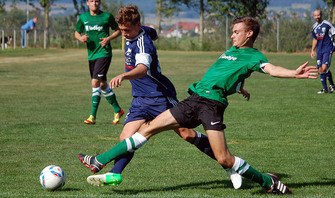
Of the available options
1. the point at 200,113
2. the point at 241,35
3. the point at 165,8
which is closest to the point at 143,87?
the point at 200,113

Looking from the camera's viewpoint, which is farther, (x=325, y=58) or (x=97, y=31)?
(x=325, y=58)

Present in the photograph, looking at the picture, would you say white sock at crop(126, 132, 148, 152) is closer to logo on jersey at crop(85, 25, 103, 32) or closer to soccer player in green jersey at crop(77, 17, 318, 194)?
soccer player in green jersey at crop(77, 17, 318, 194)

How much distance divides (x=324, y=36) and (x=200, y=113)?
1470 centimetres

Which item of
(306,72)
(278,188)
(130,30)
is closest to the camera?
(306,72)

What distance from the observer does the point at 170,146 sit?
11.6 m

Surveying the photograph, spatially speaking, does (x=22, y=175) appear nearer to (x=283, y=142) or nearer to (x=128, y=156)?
(x=128, y=156)

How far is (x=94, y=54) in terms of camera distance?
47.9 feet

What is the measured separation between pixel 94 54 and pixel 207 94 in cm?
691

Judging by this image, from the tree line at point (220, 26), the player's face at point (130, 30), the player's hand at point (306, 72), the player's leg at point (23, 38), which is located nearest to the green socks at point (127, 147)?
the player's face at point (130, 30)

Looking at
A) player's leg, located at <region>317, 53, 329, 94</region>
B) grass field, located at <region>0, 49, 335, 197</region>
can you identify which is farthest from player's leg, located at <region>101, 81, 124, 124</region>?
player's leg, located at <region>317, 53, 329, 94</region>

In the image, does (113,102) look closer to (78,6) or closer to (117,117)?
(117,117)

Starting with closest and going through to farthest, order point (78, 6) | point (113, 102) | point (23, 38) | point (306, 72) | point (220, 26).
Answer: point (306, 72) < point (113, 102) < point (220, 26) < point (23, 38) < point (78, 6)

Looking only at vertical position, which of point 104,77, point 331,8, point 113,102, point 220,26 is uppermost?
point 104,77

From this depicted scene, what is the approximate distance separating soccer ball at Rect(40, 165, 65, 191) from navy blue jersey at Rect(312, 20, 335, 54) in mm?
14904
